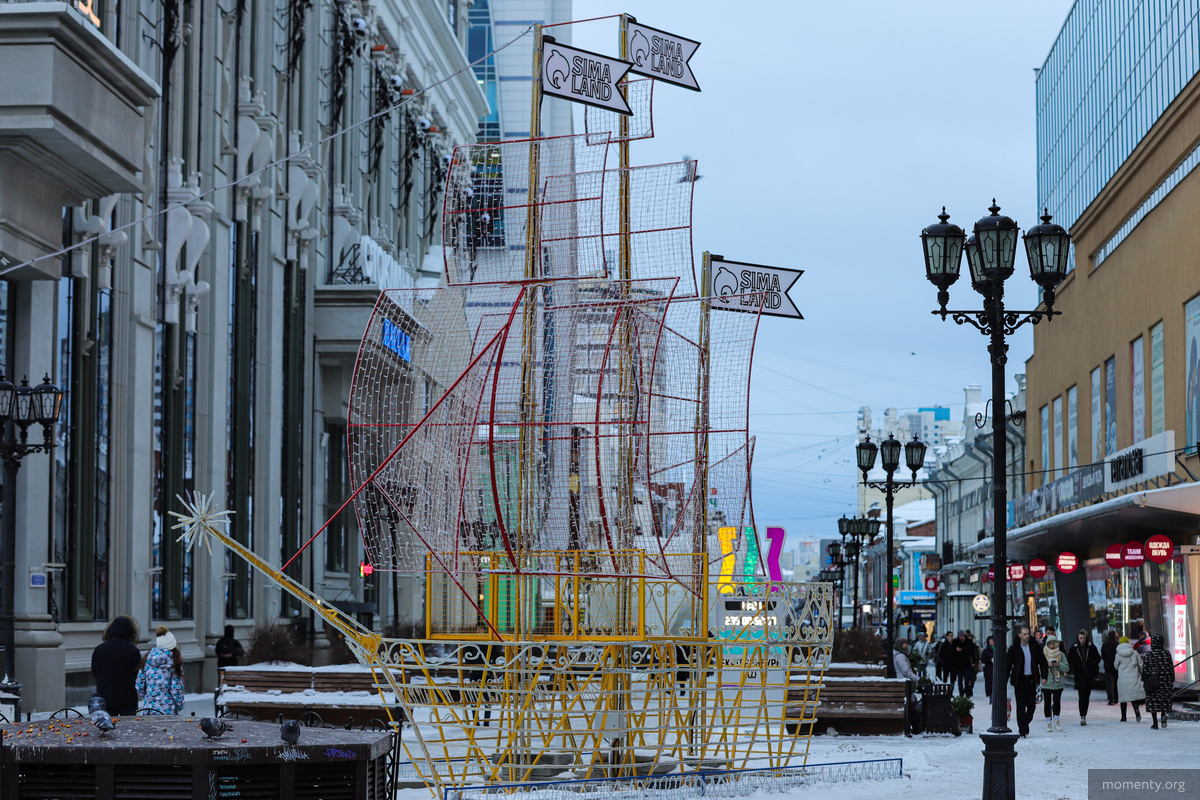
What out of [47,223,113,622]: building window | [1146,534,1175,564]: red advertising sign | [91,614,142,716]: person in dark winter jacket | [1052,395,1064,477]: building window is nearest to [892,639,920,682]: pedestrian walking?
[1146,534,1175,564]: red advertising sign

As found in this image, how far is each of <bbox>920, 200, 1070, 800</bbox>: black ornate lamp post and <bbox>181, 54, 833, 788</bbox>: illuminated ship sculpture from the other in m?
2.03

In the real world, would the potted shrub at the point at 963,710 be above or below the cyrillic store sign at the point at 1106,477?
below

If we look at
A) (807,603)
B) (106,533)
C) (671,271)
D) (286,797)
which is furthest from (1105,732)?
(286,797)

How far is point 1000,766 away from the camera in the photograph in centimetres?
1259

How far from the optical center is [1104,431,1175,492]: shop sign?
115ft

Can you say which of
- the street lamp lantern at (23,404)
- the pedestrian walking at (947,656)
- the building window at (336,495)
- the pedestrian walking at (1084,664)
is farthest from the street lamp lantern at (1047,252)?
the building window at (336,495)

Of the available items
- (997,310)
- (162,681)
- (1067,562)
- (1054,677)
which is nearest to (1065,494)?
(1067,562)

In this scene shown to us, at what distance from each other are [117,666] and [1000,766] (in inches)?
300

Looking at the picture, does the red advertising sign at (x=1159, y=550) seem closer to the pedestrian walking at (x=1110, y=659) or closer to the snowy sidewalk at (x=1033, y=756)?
the pedestrian walking at (x=1110, y=659)

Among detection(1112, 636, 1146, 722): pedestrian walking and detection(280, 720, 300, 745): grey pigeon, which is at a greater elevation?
detection(280, 720, 300, 745): grey pigeon

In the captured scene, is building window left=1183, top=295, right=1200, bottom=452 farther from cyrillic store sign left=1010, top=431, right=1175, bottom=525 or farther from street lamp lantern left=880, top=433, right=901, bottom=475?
street lamp lantern left=880, top=433, right=901, bottom=475

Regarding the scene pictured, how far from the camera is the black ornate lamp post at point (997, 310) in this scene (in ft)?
41.4

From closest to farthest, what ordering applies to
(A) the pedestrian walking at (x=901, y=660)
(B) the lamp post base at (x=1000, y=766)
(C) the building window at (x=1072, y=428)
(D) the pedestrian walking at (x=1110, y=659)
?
(B) the lamp post base at (x=1000, y=766) → (A) the pedestrian walking at (x=901, y=660) → (D) the pedestrian walking at (x=1110, y=659) → (C) the building window at (x=1072, y=428)

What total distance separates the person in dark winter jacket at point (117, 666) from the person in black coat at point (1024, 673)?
12585 mm
